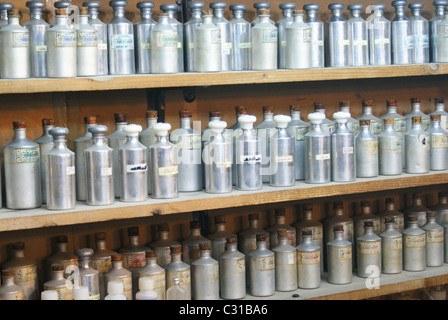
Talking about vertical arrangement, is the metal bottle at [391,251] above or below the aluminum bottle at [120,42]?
below

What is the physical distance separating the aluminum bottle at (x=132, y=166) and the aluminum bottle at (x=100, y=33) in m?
0.20

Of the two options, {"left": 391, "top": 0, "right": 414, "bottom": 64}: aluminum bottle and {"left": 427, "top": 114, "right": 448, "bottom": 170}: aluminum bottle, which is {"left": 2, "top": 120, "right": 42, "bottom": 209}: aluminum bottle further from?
{"left": 427, "top": 114, "right": 448, "bottom": 170}: aluminum bottle

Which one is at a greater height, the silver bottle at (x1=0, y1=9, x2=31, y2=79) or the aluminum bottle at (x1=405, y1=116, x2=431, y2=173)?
the silver bottle at (x1=0, y1=9, x2=31, y2=79)

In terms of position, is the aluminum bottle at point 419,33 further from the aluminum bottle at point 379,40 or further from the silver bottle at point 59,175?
the silver bottle at point 59,175

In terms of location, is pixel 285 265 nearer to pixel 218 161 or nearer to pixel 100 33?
pixel 218 161

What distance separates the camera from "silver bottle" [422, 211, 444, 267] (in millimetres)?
2879

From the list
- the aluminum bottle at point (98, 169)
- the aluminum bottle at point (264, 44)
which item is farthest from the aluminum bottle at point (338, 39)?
the aluminum bottle at point (98, 169)

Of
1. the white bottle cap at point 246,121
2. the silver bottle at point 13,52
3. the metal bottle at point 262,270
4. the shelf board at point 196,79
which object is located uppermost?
the silver bottle at point 13,52

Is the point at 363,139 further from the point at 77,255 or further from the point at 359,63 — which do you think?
the point at 77,255

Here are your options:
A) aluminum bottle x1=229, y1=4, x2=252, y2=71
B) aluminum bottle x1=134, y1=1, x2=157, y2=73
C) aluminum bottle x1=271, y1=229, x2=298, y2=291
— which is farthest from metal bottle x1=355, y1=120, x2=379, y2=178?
aluminum bottle x1=134, y1=1, x2=157, y2=73

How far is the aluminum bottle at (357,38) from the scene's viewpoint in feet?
8.82

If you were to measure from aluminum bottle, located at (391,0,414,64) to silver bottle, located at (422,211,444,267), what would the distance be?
606mm

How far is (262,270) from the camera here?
2598 millimetres
